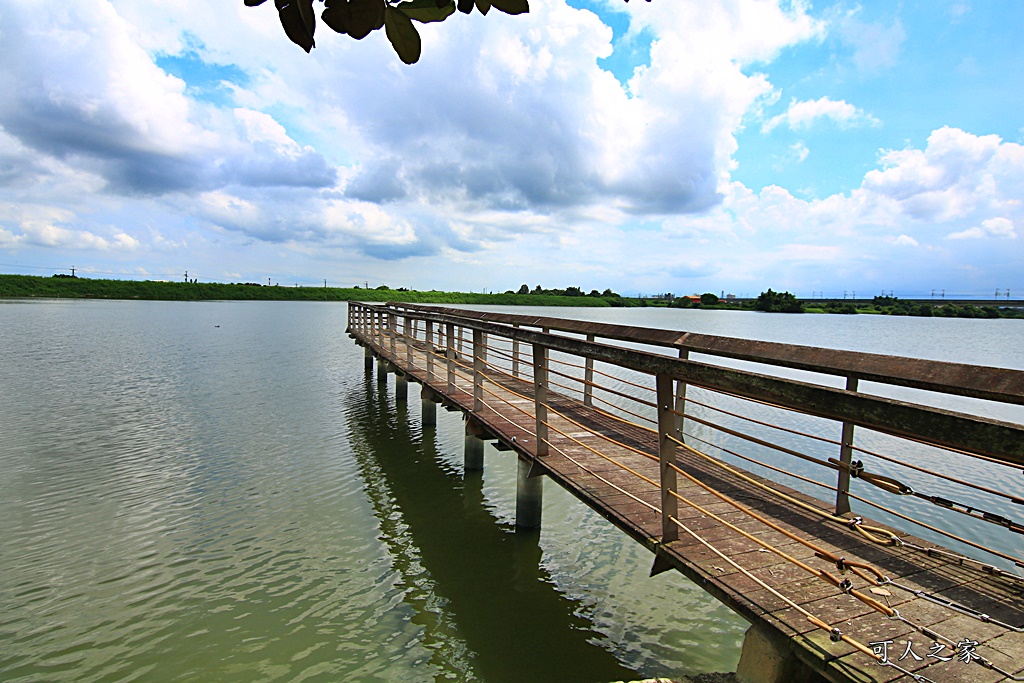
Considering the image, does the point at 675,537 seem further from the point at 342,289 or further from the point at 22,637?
the point at 342,289

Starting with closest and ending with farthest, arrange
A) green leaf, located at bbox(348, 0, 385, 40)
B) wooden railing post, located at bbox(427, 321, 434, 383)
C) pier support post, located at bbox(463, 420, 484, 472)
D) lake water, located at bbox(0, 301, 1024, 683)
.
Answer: green leaf, located at bbox(348, 0, 385, 40)
lake water, located at bbox(0, 301, 1024, 683)
pier support post, located at bbox(463, 420, 484, 472)
wooden railing post, located at bbox(427, 321, 434, 383)

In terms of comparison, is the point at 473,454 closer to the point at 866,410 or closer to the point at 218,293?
the point at 866,410

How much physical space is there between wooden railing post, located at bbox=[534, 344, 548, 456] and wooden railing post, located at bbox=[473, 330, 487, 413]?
5.31 ft

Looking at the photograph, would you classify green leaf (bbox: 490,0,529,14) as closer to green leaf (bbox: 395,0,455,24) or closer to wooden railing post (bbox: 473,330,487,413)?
green leaf (bbox: 395,0,455,24)

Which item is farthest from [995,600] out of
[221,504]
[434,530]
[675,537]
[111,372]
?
[111,372]

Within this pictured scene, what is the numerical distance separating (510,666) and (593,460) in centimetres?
188

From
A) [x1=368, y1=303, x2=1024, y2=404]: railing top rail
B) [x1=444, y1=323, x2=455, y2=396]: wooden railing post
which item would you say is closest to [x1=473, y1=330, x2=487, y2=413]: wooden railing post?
[x1=444, y1=323, x2=455, y2=396]: wooden railing post

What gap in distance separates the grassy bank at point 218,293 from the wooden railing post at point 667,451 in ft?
258

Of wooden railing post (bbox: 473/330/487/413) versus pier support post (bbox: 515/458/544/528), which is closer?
pier support post (bbox: 515/458/544/528)

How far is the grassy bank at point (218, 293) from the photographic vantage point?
84688 millimetres

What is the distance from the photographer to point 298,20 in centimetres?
117

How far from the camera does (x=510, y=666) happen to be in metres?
4.36

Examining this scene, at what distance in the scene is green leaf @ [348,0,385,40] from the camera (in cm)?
126

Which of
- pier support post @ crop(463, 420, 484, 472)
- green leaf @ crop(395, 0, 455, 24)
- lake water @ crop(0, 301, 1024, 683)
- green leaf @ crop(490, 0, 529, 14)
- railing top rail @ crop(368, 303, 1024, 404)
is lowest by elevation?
lake water @ crop(0, 301, 1024, 683)
